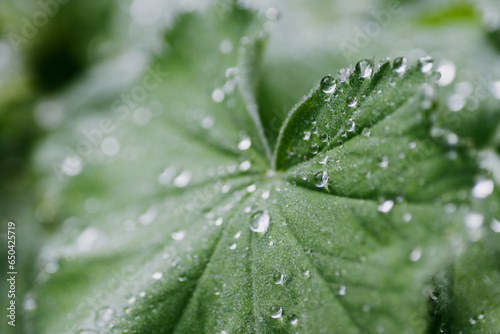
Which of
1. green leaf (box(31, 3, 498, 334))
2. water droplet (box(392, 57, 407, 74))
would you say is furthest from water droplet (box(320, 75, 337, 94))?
water droplet (box(392, 57, 407, 74))

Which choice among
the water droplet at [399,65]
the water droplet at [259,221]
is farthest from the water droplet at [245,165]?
the water droplet at [399,65]

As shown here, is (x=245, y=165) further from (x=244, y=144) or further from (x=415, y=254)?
(x=415, y=254)

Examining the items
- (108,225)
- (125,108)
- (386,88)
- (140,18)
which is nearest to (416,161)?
(386,88)

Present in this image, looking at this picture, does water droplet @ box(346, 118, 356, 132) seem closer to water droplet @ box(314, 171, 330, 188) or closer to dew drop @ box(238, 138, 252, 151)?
water droplet @ box(314, 171, 330, 188)

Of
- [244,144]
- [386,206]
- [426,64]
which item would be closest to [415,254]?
[386,206]

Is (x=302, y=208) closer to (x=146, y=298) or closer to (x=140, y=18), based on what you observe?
(x=146, y=298)

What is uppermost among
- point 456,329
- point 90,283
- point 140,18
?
point 140,18

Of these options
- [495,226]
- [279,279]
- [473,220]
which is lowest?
[495,226]
